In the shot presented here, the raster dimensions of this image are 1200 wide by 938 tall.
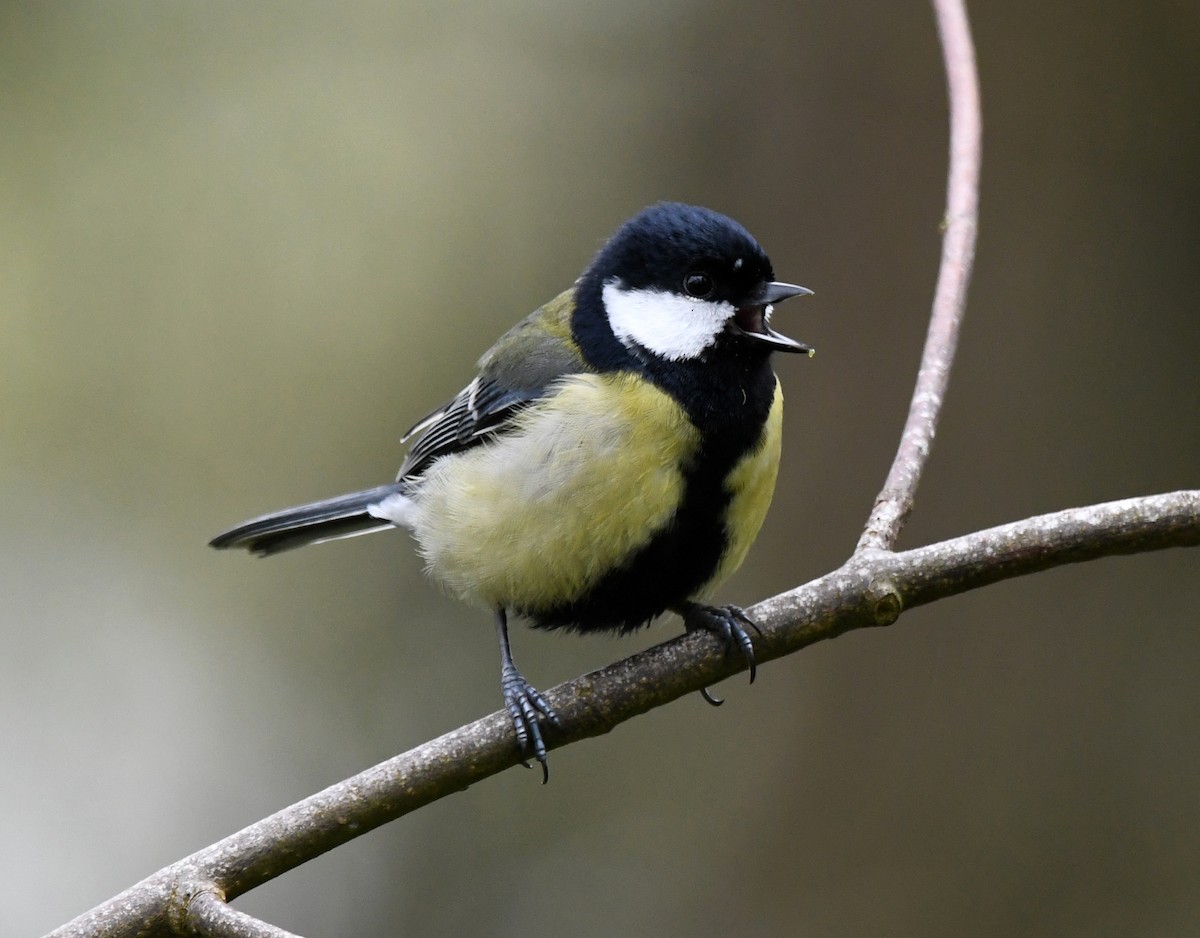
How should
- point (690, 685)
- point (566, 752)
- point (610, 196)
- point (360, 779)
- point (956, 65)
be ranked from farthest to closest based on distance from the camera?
point (610, 196), point (566, 752), point (956, 65), point (690, 685), point (360, 779)

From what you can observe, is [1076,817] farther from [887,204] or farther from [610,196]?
[610,196]

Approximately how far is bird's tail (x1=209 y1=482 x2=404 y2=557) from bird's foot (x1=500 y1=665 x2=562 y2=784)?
931mm

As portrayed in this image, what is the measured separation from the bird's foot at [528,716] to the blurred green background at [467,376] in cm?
147

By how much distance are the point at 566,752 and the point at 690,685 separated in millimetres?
2730

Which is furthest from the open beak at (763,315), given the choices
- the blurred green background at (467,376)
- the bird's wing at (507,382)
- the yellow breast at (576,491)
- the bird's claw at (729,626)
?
the blurred green background at (467,376)

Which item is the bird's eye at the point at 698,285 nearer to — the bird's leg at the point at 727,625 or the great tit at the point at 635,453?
the great tit at the point at 635,453

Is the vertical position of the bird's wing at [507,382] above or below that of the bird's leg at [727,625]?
above

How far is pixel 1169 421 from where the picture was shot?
347 centimetres

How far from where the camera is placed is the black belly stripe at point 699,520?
2.52 metres

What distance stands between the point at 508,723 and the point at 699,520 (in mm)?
632

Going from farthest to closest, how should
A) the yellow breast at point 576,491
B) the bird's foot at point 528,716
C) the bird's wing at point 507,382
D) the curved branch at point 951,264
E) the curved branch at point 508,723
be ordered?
→ the bird's wing at point 507,382, the yellow breast at point 576,491, the curved branch at point 951,264, the bird's foot at point 528,716, the curved branch at point 508,723

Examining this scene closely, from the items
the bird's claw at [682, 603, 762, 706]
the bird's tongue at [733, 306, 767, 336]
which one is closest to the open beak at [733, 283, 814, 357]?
the bird's tongue at [733, 306, 767, 336]

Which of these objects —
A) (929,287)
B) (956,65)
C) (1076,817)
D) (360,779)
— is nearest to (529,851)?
(1076,817)

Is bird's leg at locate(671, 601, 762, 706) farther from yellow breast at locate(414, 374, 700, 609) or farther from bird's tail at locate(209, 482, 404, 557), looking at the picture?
bird's tail at locate(209, 482, 404, 557)
